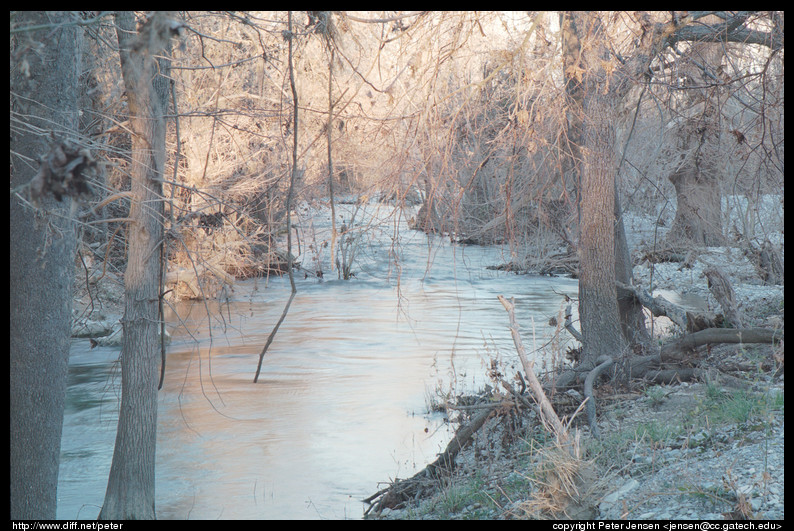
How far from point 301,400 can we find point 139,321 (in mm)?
6379

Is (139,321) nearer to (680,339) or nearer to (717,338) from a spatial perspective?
(680,339)

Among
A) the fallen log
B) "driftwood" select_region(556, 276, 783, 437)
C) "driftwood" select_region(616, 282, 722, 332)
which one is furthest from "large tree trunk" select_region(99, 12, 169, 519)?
"driftwood" select_region(616, 282, 722, 332)

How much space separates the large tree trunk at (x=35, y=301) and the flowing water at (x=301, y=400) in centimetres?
103

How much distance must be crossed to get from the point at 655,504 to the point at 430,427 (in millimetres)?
5623

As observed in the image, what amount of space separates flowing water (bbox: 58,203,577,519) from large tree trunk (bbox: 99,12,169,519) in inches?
19.8

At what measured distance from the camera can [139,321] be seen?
20.5ft

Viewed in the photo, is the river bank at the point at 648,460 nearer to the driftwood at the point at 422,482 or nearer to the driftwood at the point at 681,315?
the driftwood at the point at 422,482

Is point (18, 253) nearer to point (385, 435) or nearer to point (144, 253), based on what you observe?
point (144, 253)

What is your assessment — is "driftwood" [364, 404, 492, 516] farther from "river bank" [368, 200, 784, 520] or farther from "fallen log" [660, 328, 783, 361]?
A: "fallen log" [660, 328, 783, 361]

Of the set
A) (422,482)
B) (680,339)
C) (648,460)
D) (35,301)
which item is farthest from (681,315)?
(35,301)

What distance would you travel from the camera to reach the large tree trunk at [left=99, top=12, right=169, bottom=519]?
20.4 ft
